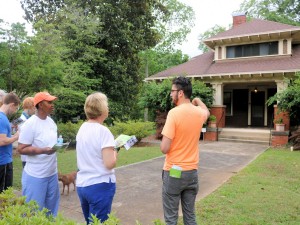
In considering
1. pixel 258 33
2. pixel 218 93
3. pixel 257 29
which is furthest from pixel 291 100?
pixel 257 29

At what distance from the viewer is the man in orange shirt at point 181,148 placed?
10.3ft

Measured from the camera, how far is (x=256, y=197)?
5547mm

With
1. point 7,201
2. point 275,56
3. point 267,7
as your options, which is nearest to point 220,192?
point 7,201

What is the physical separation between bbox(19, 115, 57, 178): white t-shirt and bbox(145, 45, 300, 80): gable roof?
13.6 m

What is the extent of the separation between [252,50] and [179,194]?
1581 cm

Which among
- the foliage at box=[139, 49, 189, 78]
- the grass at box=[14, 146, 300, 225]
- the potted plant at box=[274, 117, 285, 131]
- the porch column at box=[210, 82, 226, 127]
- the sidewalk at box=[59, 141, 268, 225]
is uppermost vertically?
the foliage at box=[139, 49, 189, 78]

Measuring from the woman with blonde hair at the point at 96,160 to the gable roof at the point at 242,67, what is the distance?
13.8m

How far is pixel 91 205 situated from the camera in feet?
9.51

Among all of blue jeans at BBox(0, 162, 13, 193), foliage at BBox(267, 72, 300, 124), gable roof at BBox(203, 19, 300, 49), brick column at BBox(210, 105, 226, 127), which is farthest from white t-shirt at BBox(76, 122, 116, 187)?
gable roof at BBox(203, 19, 300, 49)

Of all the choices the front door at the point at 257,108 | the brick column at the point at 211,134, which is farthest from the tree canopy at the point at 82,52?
the front door at the point at 257,108

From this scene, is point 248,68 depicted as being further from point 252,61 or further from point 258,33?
point 258,33

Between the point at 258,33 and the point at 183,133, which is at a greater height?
the point at 258,33

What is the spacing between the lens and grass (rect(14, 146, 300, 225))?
4.51 m

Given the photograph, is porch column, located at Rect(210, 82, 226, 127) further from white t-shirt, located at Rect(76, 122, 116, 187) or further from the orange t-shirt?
white t-shirt, located at Rect(76, 122, 116, 187)
